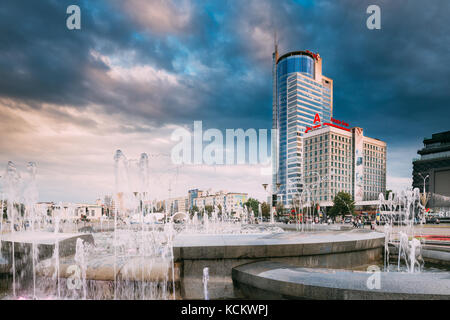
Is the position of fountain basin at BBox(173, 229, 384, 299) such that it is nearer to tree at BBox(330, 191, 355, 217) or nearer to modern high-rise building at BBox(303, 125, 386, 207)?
tree at BBox(330, 191, 355, 217)

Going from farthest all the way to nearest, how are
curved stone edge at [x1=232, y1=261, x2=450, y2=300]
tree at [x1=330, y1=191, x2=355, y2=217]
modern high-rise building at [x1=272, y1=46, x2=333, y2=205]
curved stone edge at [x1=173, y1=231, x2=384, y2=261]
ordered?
modern high-rise building at [x1=272, y1=46, x2=333, y2=205]
tree at [x1=330, y1=191, x2=355, y2=217]
curved stone edge at [x1=173, y1=231, x2=384, y2=261]
curved stone edge at [x1=232, y1=261, x2=450, y2=300]

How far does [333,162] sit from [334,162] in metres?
0.54

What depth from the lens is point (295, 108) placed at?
11062cm

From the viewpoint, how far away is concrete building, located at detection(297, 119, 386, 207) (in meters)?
89.2

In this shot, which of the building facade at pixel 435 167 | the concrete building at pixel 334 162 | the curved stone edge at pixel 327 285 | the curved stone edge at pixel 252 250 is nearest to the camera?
the curved stone edge at pixel 327 285

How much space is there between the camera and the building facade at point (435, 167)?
8712 cm

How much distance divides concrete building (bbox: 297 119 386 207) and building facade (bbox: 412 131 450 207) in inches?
666

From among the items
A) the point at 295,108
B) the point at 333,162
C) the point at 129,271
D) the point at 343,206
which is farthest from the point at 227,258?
the point at 295,108

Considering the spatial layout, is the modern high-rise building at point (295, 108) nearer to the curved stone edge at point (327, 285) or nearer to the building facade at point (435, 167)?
the building facade at point (435, 167)

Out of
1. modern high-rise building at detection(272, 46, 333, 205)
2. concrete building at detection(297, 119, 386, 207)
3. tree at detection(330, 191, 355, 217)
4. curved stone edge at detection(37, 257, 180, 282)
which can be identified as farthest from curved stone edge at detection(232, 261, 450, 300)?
modern high-rise building at detection(272, 46, 333, 205)

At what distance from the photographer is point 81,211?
105 meters

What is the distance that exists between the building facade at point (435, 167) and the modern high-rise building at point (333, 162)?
665 inches

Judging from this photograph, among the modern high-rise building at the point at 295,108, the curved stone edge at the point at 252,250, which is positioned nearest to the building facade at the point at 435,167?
the modern high-rise building at the point at 295,108

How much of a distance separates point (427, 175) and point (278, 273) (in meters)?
108
